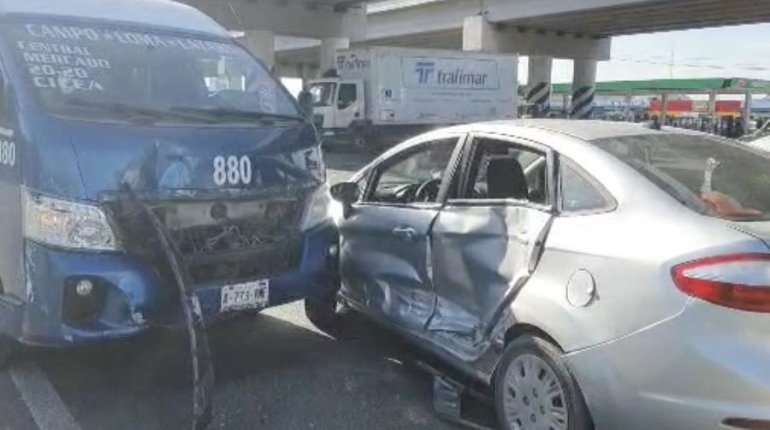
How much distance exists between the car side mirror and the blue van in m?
0.34

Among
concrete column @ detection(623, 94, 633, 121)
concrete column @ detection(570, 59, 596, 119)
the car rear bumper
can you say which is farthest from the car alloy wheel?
concrete column @ detection(623, 94, 633, 121)

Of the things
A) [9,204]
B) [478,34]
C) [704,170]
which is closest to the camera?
[704,170]

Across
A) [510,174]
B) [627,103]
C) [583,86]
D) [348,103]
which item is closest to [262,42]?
[348,103]

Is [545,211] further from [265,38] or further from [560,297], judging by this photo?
[265,38]

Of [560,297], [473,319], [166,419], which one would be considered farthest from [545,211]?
[166,419]

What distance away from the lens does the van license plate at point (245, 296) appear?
421 cm

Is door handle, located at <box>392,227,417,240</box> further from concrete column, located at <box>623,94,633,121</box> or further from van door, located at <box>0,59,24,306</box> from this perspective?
concrete column, located at <box>623,94,633,121</box>

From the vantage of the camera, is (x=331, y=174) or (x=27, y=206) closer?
(x=27, y=206)

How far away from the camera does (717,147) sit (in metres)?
4.05

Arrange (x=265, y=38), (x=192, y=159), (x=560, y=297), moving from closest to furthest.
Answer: (x=560, y=297), (x=192, y=159), (x=265, y=38)

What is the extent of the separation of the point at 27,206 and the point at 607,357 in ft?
9.01

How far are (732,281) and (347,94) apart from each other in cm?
2521

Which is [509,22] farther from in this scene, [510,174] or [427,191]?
[510,174]

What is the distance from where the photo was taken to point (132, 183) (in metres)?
3.98
